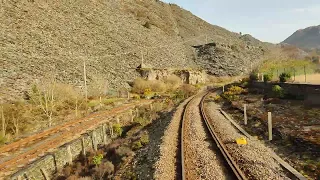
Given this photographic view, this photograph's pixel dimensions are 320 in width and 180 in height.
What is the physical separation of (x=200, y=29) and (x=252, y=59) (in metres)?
32.2

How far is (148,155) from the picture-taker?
41.6ft

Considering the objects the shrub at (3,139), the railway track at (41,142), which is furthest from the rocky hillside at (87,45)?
the railway track at (41,142)

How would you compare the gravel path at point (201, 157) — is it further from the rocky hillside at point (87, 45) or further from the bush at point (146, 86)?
the bush at point (146, 86)

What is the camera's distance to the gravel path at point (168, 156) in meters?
9.74

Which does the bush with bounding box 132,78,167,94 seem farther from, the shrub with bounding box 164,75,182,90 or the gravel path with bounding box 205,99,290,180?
the gravel path with bounding box 205,99,290,180

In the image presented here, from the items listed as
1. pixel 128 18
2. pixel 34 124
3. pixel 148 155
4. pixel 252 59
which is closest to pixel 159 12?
pixel 128 18

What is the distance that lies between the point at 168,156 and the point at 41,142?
31.3 ft

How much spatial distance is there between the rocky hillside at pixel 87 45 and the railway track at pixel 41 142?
352 inches

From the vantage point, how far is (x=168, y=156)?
38.6 ft

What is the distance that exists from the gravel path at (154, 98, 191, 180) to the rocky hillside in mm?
18437

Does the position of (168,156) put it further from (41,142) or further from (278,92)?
(278,92)

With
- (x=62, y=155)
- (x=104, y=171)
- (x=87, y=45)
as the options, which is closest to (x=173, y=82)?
(x=87, y=45)

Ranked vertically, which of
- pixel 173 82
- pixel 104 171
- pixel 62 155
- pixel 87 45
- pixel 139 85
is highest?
pixel 87 45

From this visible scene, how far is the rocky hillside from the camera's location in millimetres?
34438
